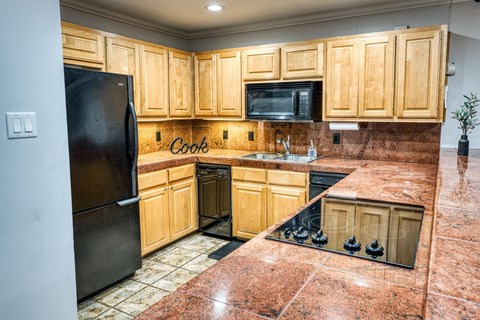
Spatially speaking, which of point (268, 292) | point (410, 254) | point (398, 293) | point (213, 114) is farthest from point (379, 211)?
point (213, 114)

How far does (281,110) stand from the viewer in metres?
3.65

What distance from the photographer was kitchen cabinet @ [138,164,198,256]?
3307 millimetres

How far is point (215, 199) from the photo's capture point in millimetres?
3893

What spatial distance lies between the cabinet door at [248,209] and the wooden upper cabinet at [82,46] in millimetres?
1797

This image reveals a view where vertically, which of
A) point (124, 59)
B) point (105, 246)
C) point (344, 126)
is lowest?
point (105, 246)

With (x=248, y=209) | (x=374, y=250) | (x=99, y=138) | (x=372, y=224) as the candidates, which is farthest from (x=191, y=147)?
Result: (x=374, y=250)

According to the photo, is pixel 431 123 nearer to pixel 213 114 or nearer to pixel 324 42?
pixel 324 42

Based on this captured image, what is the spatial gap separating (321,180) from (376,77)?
3.55 feet

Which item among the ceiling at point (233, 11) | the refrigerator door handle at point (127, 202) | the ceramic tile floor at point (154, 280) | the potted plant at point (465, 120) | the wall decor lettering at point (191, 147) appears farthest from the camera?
the wall decor lettering at point (191, 147)

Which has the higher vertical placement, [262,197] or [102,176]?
[102,176]

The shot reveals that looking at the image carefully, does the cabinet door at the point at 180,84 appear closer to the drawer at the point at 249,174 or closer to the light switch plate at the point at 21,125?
the drawer at the point at 249,174

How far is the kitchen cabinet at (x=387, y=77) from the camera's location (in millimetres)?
3029

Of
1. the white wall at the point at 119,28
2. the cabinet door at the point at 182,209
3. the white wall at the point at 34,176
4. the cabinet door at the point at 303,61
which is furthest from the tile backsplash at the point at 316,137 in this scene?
the white wall at the point at 34,176

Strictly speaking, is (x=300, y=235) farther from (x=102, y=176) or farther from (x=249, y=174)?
(x=249, y=174)
